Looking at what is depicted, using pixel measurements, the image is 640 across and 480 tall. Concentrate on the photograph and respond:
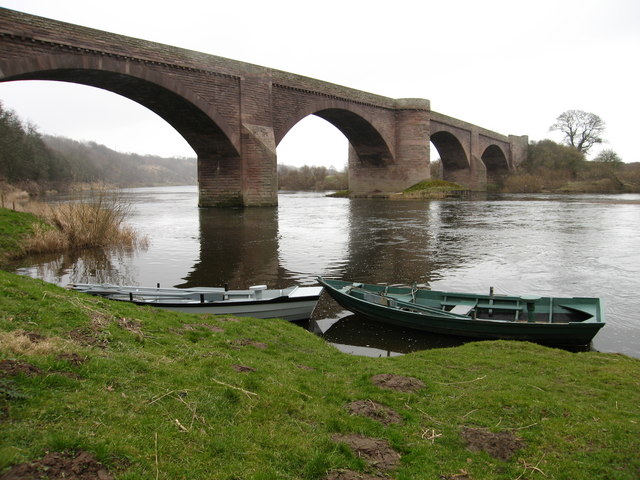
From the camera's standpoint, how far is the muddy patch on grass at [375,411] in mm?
4543

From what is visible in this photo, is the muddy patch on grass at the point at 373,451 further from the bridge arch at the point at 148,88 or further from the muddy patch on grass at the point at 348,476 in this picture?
the bridge arch at the point at 148,88

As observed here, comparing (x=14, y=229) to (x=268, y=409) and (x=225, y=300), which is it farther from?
(x=268, y=409)

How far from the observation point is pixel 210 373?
16.0 ft

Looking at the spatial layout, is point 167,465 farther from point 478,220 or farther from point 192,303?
point 478,220

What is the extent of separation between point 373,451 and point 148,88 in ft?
87.8

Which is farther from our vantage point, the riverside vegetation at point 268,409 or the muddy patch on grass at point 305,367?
the muddy patch on grass at point 305,367

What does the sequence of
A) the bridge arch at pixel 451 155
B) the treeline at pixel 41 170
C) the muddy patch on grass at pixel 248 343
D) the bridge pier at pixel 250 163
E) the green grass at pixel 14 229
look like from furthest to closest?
the bridge arch at pixel 451 155 < the treeline at pixel 41 170 < the bridge pier at pixel 250 163 < the green grass at pixel 14 229 < the muddy patch on grass at pixel 248 343

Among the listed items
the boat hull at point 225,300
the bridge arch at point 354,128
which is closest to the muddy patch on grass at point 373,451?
the boat hull at point 225,300

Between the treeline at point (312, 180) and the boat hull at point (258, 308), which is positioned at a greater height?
the treeline at point (312, 180)

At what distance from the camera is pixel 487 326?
8211 mm

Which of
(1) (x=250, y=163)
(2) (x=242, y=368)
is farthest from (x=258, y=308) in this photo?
(1) (x=250, y=163)

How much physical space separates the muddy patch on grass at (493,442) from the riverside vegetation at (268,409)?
16 mm

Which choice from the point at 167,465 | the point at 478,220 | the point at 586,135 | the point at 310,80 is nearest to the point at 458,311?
the point at 167,465

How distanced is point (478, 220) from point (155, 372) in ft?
82.9
